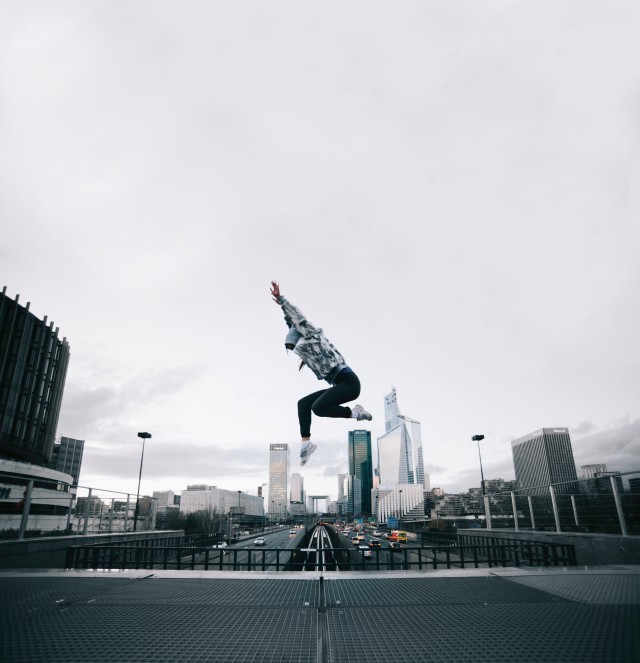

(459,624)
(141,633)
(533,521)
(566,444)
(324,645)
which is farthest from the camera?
(566,444)

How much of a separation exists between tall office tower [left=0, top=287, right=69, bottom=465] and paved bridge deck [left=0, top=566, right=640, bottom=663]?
49431 mm

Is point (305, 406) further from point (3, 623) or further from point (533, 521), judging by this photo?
point (533, 521)

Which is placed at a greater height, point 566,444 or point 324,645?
point 566,444

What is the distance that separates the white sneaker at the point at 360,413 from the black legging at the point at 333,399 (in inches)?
5.0

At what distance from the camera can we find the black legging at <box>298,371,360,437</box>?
5.92m

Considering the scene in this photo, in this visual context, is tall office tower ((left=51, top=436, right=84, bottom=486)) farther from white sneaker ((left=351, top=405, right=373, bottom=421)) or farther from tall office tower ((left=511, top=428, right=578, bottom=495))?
white sneaker ((left=351, top=405, right=373, bottom=421))

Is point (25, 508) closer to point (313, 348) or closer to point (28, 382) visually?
point (313, 348)

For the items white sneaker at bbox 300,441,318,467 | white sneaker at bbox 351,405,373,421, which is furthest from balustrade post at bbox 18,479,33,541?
white sneaker at bbox 351,405,373,421

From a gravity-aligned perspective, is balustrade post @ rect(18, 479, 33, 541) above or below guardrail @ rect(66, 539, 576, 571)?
above

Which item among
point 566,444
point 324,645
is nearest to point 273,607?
point 324,645

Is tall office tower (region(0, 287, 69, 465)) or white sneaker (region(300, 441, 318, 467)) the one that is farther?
tall office tower (region(0, 287, 69, 465))

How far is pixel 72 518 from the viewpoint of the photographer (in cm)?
938

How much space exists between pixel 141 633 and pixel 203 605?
88cm

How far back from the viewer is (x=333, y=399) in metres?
5.91
